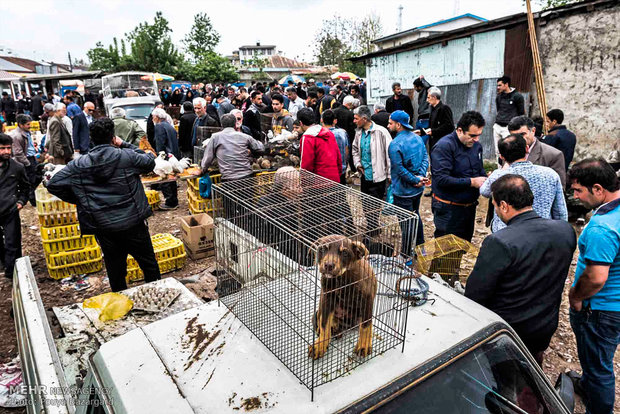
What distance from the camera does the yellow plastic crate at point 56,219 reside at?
4.79 metres

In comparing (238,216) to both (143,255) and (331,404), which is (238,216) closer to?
(331,404)

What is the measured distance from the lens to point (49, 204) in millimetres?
4715

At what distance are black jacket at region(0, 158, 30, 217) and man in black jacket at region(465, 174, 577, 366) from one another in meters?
5.52

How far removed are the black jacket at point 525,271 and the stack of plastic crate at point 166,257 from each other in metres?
4.08

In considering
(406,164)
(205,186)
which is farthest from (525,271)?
(205,186)

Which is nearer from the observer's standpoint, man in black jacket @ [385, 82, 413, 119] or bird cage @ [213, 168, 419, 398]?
bird cage @ [213, 168, 419, 398]

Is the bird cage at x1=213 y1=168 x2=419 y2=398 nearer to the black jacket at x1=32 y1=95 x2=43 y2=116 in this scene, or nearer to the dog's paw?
the dog's paw

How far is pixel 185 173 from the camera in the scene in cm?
613

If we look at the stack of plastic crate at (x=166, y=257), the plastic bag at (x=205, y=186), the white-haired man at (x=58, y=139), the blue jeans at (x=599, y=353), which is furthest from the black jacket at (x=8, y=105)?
the blue jeans at (x=599, y=353)

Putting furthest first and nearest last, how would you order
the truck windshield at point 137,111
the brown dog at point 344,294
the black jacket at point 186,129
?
the truck windshield at point 137,111
the black jacket at point 186,129
the brown dog at point 344,294

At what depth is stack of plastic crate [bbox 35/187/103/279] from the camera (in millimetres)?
4770

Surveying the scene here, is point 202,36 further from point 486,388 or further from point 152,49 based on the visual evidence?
Answer: point 486,388

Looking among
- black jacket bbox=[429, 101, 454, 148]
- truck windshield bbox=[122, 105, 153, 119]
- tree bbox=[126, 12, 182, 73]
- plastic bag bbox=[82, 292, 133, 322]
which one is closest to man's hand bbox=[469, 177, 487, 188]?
plastic bag bbox=[82, 292, 133, 322]

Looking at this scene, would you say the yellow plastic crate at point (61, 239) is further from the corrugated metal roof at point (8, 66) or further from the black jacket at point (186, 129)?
the corrugated metal roof at point (8, 66)
